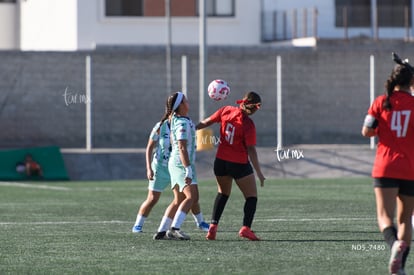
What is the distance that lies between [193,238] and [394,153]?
4.70 meters

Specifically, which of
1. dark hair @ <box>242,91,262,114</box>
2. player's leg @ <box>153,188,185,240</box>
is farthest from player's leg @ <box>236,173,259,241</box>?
dark hair @ <box>242,91,262,114</box>

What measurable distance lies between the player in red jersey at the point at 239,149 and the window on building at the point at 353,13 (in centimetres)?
3338

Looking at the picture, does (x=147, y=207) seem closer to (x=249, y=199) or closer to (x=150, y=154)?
(x=150, y=154)

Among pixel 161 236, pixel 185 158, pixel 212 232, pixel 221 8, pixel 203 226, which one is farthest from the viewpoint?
pixel 221 8

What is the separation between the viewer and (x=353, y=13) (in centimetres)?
4819

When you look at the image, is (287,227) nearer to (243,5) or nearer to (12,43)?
(243,5)

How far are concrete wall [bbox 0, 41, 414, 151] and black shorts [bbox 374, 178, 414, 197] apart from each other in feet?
78.8

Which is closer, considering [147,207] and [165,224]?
[165,224]

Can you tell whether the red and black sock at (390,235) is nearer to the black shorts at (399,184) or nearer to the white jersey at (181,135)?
the black shorts at (399,184)

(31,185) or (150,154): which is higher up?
(150,154)

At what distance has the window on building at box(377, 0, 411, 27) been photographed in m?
48.5

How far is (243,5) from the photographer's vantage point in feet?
160

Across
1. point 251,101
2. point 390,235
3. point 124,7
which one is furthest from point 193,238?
point 124,7

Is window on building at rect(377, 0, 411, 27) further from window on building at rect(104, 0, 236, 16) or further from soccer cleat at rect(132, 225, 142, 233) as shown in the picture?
soccer cleat at rect(132, 225, 142, 233)
